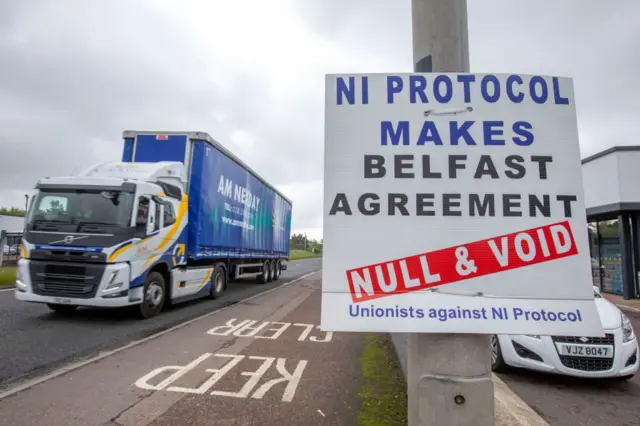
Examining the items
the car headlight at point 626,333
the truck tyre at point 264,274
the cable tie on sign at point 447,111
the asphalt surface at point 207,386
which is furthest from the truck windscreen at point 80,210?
the truck tyre at point 264,274

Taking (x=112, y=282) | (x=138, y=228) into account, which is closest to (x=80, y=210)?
(x=138, y=228)

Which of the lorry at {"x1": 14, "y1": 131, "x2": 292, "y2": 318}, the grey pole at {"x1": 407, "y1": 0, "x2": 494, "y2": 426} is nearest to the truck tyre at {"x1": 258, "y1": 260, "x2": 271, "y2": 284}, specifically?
the lorry at {"x1": 14, "y1": 131, "x2": 292, "y2": 318}

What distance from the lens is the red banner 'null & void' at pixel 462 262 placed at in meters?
2.20

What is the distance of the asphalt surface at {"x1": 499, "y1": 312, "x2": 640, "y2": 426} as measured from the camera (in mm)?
3826

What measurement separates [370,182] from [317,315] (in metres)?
7.66

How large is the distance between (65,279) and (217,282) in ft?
17.3

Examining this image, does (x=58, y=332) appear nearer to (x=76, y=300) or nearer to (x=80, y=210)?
(x=76, y=300)

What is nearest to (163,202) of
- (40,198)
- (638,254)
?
(40,198)

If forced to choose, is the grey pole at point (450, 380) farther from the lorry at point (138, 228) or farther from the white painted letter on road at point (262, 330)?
Result: the lorry at point (138, 228)

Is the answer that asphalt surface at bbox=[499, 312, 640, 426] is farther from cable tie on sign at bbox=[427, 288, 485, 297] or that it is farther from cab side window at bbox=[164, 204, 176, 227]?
cab side window at bbox=[164, 204, 176, 227]

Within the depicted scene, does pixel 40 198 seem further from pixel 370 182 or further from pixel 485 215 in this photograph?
pixel 485 215

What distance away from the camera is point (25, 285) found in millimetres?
7543

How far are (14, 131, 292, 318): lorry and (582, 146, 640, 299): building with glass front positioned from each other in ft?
42.7

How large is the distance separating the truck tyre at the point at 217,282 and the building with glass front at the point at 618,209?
1291 centimetres
